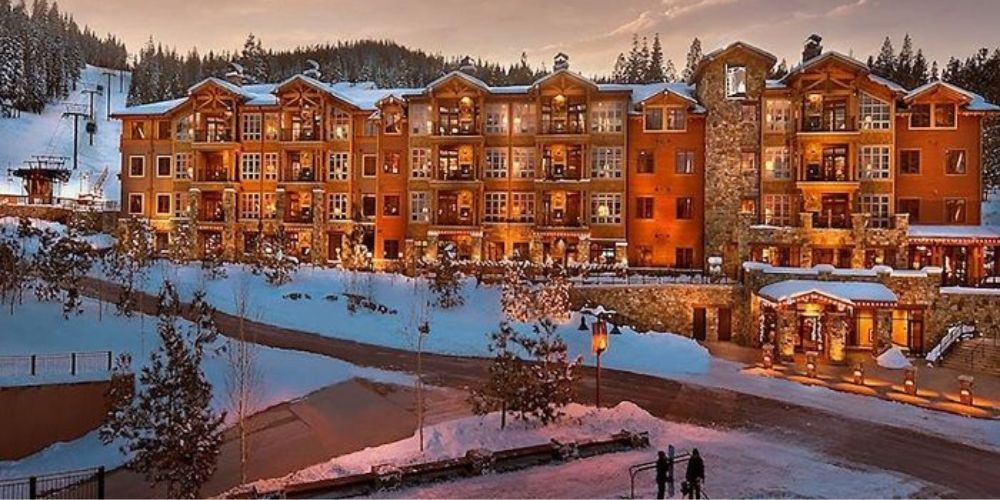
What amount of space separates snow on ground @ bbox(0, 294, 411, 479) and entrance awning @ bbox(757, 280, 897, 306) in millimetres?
20632

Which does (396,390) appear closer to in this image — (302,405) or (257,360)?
(302,405)

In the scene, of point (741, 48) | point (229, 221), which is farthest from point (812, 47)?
point (229, 221)

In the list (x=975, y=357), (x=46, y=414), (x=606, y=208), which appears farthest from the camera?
(x=606, y=208)

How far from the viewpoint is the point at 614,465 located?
1883 cm

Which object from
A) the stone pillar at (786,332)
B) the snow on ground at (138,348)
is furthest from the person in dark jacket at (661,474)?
the stone pillar at (786,332)

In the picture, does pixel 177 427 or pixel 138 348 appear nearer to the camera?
pixel 177 427

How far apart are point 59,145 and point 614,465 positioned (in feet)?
352

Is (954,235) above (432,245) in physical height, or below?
above

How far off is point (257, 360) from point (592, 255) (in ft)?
87.7

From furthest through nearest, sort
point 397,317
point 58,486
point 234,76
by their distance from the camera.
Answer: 1. point 234,76
2. point 397,317
3. point 58,486

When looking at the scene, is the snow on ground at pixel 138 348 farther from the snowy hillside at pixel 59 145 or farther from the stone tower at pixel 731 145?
the snowy hillside at pixel 59 145

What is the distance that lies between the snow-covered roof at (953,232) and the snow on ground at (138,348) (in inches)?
1306

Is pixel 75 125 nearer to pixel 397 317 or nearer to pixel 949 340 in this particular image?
pixel 397 317

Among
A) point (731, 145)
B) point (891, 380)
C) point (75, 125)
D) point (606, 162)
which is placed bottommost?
point (891, 380)
